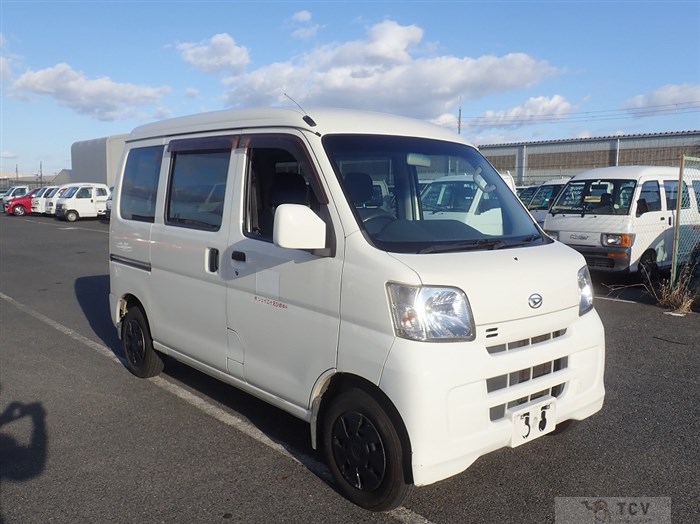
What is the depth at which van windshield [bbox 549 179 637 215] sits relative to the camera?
419 inches

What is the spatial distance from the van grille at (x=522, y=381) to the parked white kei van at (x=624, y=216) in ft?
23.6

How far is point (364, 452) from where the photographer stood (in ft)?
11.2

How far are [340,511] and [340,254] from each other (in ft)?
4.63

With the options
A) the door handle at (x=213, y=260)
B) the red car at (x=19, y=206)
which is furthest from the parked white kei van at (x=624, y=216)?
the red car at (x=19, y=206)

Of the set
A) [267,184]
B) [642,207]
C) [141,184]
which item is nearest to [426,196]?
[267,184]

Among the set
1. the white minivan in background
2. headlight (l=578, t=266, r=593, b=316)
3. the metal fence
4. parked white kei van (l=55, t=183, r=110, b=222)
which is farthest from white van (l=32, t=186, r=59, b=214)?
headlight (l=578, t=266, r=593, b=316)

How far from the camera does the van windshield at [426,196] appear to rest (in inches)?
143

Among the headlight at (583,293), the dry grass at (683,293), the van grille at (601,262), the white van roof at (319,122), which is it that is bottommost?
the dry grass at (683,293)

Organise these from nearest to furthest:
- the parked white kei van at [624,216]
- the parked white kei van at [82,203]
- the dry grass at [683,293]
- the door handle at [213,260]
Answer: the door handle at [213,260], the dry grass at [683,293], the parked white kei van at [624,216], the parked white kei van at [82,203]

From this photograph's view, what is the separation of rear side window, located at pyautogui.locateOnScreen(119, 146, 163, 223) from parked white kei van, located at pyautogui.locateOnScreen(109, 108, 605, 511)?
1.39 feet

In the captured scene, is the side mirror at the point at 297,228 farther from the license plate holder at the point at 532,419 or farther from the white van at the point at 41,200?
the white van at the point at 41,200

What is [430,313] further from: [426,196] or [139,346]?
[139,346]

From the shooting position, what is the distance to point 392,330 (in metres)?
3.19

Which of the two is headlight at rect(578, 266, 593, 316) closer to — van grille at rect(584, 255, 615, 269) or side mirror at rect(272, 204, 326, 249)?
side mirror at rect(272, 204, 326, 249)
